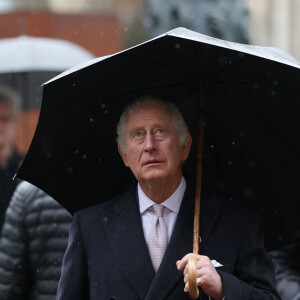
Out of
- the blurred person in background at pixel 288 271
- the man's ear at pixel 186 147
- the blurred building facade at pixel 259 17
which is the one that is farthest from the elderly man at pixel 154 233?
the blurred building facade at pixel 259 17

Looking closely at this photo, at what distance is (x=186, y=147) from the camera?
12.6ft

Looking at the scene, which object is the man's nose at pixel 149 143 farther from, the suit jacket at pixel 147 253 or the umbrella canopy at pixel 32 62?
the umbrella canopy at pixel 32 62

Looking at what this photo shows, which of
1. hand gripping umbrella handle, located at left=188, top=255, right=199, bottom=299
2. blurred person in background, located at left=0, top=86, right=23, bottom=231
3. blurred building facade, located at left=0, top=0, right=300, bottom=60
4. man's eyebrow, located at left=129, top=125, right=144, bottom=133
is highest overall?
blurred building facade, located at left=0, top=0, right=300, bottom=60

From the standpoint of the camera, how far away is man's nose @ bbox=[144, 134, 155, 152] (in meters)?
3.66

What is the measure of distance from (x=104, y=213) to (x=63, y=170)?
12.8 inches

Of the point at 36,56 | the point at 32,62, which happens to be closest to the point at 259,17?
the point at 36,56

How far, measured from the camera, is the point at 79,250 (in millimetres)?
3752

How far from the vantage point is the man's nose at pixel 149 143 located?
366cm

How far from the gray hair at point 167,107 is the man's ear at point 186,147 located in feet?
0.06

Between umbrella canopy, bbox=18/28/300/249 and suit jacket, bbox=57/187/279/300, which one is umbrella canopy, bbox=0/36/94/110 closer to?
umbrella canopy, bbox=18/28/300/249

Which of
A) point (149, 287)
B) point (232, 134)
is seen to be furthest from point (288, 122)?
point (149, 287)

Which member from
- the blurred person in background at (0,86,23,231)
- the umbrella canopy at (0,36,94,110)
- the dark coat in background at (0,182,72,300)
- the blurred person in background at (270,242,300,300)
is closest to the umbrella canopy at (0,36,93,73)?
the umbrella canopy at (0,36,94,110)

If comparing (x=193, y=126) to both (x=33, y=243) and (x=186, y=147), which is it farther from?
(x=33, y=243)

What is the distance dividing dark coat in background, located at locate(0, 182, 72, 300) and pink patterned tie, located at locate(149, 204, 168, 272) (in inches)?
61.2
